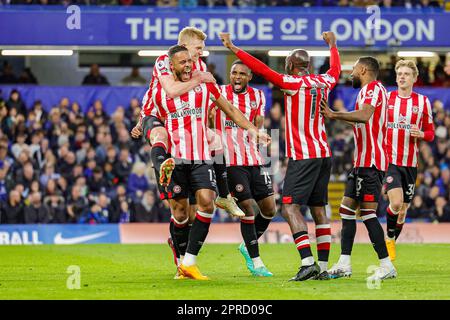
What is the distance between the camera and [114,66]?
87.8 ft

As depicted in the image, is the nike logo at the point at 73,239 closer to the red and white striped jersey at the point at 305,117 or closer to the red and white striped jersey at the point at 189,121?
the red and white striped jersey at the point at 189,121

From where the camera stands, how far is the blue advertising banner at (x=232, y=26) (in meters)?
22.6

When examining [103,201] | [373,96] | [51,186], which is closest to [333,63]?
[373,96]

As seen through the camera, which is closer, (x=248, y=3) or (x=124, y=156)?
(x=124, y=156)

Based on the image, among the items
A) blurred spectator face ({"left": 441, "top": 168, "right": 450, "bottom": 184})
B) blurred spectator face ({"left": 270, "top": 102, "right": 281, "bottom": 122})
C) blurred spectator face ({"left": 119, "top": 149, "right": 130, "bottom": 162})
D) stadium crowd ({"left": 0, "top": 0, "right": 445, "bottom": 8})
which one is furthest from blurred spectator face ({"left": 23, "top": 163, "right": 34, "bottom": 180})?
blurred spectator face ({"left": 441, "top": 168, "right": 450, "bottom": 184})

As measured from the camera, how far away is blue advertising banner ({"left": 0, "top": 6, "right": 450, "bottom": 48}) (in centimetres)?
2256

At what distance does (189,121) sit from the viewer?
1069cm

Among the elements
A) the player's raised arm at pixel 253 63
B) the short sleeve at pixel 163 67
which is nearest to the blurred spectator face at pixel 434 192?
the player's raised arm at pixel 253 63

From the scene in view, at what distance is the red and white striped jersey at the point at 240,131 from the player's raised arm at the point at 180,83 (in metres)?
1.64

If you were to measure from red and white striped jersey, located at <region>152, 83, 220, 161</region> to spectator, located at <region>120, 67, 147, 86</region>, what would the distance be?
14.4 metres

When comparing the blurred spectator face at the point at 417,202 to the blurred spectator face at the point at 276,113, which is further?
the blurred spectator face at the point at 276,113

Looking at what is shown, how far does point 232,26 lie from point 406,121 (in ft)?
31.9

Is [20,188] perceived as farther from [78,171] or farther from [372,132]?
[372,132]
